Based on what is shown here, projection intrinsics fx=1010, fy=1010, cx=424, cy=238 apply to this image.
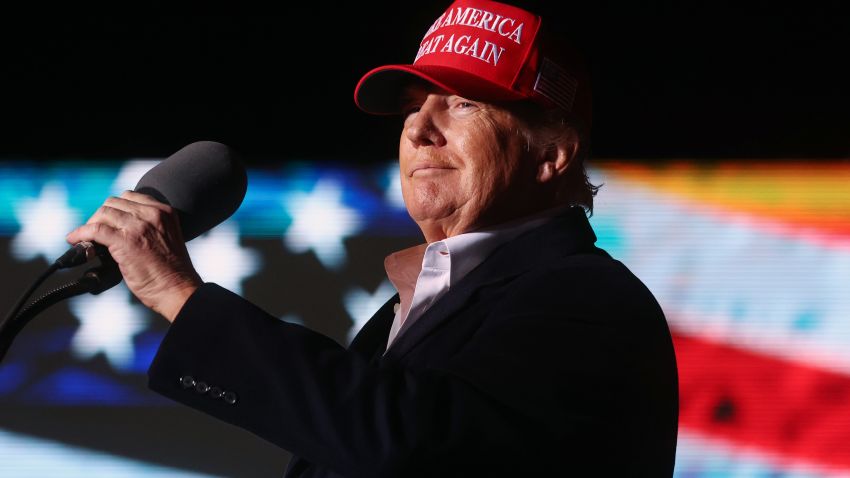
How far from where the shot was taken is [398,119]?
9.93ft

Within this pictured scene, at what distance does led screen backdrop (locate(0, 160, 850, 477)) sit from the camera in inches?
117

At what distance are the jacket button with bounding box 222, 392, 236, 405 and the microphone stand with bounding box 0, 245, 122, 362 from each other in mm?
175

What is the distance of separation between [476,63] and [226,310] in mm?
477

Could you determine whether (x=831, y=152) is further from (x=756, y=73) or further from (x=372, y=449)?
(x=372, y=449)

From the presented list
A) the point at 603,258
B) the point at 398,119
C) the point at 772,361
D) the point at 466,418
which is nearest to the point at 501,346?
the point at 466,418

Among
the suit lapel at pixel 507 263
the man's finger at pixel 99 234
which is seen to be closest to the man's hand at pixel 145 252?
the man's finger at pixel 99 234

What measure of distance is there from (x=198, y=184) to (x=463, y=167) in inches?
12.5

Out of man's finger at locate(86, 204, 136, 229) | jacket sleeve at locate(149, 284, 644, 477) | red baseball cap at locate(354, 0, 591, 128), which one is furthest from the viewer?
red baseball cap at locate(354, 0, 591, 128)

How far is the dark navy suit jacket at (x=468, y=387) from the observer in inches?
33.6

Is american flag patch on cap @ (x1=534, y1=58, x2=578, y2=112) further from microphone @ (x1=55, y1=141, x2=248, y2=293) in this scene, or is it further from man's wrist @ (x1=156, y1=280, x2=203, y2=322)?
man's wrist @ (x1=156, y1=280, x2=203, y2=322)

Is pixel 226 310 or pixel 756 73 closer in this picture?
pixel 226 310

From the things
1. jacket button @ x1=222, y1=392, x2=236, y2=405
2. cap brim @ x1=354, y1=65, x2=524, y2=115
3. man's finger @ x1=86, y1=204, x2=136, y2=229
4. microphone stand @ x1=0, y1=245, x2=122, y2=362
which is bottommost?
jacket button @ x1=222, y1=392, x2=236, y2=405

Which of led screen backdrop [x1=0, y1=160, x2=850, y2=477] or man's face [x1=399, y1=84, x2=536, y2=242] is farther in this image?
led screen backdrop [x1=0, y1=160, x2=850, y2=477]

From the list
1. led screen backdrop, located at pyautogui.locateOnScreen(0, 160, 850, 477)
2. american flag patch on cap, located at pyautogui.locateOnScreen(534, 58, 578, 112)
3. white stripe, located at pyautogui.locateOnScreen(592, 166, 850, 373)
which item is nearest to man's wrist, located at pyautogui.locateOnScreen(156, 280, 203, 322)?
american flag patch on cap, located at pyautogui.locateOnScreen(534, 58, 578, 112)
